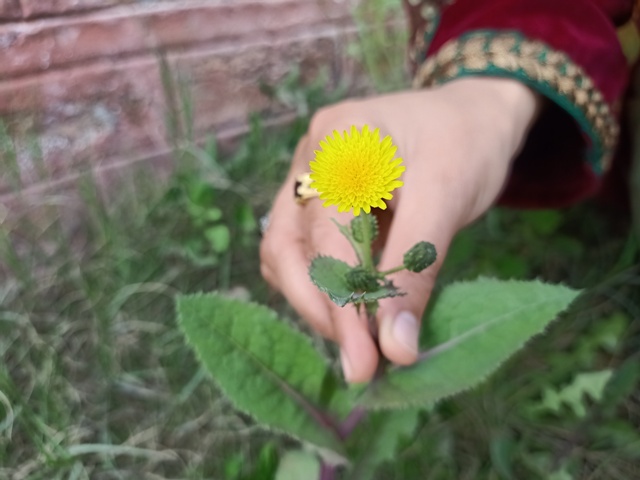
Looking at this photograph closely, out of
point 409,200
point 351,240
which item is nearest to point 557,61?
point 409,200

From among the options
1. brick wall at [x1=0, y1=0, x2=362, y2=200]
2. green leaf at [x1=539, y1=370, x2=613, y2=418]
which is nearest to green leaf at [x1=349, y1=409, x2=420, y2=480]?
green leaf at [x1=539, y1=370, x2=613, y2=418]

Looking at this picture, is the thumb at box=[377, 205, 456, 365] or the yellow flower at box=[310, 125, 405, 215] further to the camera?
the thumb at box=[377, 205, 456, 365]

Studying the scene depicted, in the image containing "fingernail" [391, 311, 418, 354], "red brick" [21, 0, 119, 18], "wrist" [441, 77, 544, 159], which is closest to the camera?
"fingernail" [391, 311, 418, 354]

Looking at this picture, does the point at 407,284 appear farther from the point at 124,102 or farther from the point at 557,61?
the point at 124,102

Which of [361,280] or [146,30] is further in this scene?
[146,30]

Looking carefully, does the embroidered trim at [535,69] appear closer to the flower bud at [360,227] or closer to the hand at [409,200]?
the hand at [409,200]

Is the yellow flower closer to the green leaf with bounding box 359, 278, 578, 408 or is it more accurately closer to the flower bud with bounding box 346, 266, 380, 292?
the flower bud with bounding box 346, 266, 380, 292

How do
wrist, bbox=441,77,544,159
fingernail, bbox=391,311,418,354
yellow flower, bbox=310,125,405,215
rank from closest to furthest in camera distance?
yellow flower, bbox=310,125,405,215
fingernail, bbox=391,311,418,354
wrist, bbox=441,77,544,159
